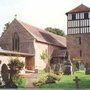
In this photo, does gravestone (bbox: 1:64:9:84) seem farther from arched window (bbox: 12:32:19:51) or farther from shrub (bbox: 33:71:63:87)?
arched window (bbox: 12:32:19:51)

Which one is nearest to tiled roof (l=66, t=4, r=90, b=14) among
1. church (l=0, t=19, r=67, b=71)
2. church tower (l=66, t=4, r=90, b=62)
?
church tower (l=66, t=4, r=90, b=62)

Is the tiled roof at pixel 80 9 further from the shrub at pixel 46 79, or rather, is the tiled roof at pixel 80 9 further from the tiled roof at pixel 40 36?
the shrub at pixel 46 79

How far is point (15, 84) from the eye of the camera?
2561 centimetres

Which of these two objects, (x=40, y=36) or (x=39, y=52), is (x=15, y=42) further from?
(x=40, y=36)

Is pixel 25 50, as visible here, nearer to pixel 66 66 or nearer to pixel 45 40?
pixel 45 40

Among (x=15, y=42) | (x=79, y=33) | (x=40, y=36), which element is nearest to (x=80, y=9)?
(x=79, y=33)

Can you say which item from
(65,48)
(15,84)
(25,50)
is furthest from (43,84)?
(65,48)

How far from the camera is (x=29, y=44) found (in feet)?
165

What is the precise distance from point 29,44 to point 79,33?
9.05m

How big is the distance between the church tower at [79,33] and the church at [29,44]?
194cm

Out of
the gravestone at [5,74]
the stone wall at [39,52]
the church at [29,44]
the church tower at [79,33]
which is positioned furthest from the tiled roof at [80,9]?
the gravestone at [5,74]

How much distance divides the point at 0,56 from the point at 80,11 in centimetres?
2094

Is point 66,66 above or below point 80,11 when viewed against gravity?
below

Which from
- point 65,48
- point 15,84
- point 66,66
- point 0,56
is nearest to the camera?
point 15,84
